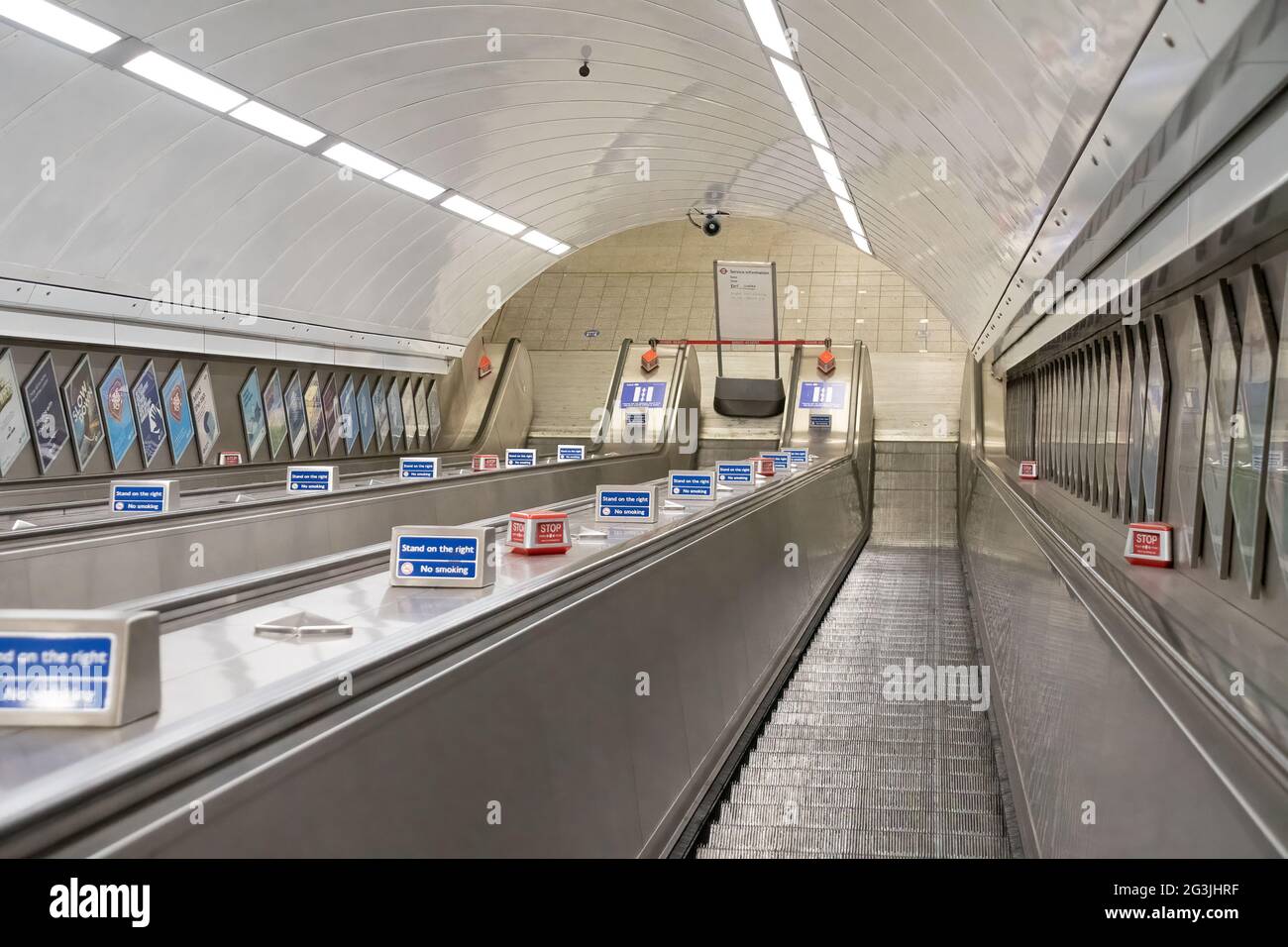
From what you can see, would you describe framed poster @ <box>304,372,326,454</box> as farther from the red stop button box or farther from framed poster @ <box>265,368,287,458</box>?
the red stop button box

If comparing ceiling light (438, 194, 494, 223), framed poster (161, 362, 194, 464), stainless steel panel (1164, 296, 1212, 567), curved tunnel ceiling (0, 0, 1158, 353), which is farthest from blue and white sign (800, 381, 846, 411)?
stainless steel panel (1164, 296, 1212, 567)

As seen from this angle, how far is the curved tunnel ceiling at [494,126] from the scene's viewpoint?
704 cm

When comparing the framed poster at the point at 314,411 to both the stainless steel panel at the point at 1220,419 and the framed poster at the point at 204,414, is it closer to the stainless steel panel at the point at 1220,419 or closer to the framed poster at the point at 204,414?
the framed poster at the point at 204,414

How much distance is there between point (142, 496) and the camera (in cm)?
713

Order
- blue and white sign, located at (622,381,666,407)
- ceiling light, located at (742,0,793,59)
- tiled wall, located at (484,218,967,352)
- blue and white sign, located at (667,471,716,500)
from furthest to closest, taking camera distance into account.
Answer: tiled wall, located at (484,218,967,352)
blue and white sign, located at (622,381,666,407)
ceiling light, located at (742,0,793,59)
blue and white sign, located at (667,471,716,500)

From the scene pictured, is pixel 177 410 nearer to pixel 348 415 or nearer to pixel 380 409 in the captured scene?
pixel 348 415

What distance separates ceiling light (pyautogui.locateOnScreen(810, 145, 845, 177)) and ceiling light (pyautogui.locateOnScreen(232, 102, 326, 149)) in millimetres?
6092

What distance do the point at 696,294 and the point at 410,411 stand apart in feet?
33.6

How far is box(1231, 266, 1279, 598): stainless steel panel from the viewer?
14.5 ft

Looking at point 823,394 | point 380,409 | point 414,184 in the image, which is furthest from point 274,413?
point 823,394

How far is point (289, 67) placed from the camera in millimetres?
10742

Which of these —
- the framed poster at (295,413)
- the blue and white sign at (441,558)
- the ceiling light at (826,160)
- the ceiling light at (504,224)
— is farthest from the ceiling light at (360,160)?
the blue and white sign at (441,558)

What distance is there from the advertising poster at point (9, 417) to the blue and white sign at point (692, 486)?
7.59 metres
